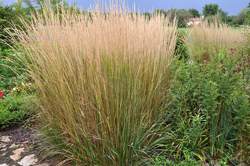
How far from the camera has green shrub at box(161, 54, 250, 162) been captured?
3.29 m

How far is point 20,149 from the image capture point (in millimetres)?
3822

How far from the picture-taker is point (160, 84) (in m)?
3.47

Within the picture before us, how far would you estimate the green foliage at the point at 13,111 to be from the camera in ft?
14.2

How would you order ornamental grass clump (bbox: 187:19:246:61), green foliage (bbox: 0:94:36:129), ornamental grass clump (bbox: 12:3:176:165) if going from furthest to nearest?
ornamental grass clump (bbox: 187:19:246:61) < green foliage (bbox: 0:94:36:129) < ornamental grass clump (bbox: 12:3:176:165)

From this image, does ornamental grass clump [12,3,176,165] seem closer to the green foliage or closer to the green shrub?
the green shrub

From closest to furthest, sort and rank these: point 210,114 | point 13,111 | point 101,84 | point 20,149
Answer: point 101,84, point 210,114, point 20,149, point 13,111

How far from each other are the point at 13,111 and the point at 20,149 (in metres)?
0.88

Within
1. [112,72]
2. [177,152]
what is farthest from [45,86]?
[177,152]

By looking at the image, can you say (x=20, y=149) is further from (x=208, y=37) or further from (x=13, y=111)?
(x=208, y=37)

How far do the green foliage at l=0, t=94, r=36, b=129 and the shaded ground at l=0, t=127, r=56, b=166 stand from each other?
0.12m

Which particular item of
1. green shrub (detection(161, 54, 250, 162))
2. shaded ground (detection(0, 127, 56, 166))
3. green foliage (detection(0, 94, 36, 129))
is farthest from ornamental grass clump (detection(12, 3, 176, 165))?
green foliage (detection(0, 94, 36, 129))

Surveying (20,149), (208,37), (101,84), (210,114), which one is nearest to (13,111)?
(20,149)

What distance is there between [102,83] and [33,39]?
0.86 m

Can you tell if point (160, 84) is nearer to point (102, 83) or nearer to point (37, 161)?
point (102, 83)
